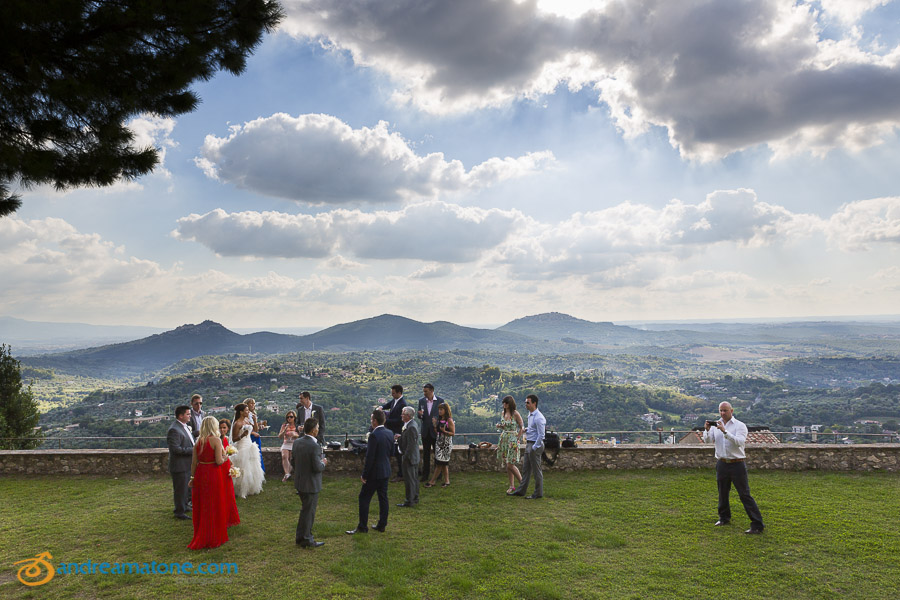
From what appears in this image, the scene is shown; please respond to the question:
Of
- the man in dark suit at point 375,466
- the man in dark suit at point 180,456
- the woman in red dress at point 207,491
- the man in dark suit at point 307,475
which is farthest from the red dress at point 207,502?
the man in dark suit at point 375,466

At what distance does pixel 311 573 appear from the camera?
530 cm

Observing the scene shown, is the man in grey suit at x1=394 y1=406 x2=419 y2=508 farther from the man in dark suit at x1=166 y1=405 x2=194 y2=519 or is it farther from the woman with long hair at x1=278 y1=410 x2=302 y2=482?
the man in dark suit at x1=166 y1=405 x2=194 y2=519

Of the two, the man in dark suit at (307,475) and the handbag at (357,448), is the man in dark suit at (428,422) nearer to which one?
the handbag at (357,448)

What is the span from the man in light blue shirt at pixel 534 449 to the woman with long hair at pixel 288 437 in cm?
462

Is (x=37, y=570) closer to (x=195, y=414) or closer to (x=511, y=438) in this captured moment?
(x=195, y=414)

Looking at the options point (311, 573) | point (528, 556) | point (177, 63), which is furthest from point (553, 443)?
point (177, 63)

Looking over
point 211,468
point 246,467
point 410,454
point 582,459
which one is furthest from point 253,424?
point 582,459

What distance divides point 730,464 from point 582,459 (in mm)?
3942

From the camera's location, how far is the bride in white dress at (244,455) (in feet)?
26.8

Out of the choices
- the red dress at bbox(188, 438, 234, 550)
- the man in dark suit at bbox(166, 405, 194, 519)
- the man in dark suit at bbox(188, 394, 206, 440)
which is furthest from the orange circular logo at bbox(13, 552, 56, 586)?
the man in dark suit at bbox(188, 394, 206, 440)

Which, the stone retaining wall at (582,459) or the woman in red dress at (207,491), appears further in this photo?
the stone retaining wall at (582,459)

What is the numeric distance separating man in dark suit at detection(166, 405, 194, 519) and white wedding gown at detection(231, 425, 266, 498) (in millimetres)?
976

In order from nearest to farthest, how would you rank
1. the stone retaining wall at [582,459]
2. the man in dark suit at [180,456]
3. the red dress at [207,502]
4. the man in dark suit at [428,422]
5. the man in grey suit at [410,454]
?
1. the red dress at [207,502]
2. the man in dark suit at [180,456]
3. the man in grey suit at [410,454]
4. the man in dark suit at [428,422]
5. the stone retaining wall at [582,459]

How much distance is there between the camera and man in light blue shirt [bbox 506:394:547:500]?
27.0 feet
